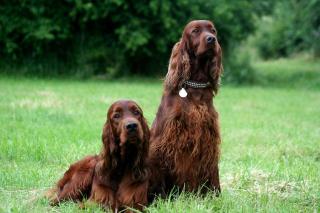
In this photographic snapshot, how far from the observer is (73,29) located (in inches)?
871

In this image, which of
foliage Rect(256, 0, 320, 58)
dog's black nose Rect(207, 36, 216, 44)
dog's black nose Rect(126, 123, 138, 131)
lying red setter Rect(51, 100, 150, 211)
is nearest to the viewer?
dog's black nose Rect(126, 123, 138, 131)

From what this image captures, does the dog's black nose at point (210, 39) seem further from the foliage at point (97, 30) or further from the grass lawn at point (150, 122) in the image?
the foliage at point (97, 30)

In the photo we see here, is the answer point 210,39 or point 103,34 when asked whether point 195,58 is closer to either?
point 210,39

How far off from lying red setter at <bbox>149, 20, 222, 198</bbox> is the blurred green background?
49.7ft

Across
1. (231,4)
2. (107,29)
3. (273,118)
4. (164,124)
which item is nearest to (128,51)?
(107,29)

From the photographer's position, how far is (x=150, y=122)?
34.9 ft

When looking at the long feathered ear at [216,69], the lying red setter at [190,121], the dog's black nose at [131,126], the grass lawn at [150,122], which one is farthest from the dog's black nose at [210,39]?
A: the grass lawn at [150,122]

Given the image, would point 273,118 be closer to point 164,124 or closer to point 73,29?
point 164,124

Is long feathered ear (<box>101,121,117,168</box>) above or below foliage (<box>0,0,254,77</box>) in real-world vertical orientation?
below

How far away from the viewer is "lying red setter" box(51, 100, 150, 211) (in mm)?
5293

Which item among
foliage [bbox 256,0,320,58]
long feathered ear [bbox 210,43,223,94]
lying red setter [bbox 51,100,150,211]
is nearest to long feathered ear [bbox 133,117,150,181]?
lying red setter [bbox 51,100,150,211]

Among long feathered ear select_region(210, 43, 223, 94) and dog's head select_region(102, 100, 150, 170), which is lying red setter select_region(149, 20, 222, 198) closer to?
long feathered ear select_region(210, 43, 223, 94)

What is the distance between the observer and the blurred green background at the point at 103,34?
21.1m

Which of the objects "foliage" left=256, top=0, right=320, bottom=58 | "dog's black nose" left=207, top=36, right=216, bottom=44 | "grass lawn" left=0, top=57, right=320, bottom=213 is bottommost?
"grass lawn" left=0, top=57, right=320, bottom=213
